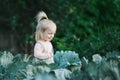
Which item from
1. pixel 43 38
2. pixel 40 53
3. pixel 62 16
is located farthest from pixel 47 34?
pixel 62 16

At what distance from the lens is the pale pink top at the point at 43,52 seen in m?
4.81

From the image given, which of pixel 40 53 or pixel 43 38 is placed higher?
pixel 43 38

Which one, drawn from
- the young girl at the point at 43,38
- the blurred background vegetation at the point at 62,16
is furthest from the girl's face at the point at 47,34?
the blurred background vegetation at the point at 62,16

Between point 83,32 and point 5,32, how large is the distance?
1.81 metres

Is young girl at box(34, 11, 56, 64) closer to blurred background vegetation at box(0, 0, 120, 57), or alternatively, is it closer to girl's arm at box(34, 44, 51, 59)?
girl's arm at box(34, 44, 51, 59)

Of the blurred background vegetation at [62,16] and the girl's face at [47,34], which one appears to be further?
the blurred background vegetation at [62,16]

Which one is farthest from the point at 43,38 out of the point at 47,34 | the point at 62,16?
the point at 62,16

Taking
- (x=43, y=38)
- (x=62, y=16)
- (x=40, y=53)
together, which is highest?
(x=62, y=16)

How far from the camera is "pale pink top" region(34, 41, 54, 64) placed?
15.8ft

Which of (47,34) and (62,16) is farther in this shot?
(62,16)

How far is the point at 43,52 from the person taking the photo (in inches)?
193

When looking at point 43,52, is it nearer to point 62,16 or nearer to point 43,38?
point 43,38

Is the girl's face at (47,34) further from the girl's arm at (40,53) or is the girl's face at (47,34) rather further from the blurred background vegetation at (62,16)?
the blurred background vegetation at (62,16)

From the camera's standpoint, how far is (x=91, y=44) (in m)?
6.49
